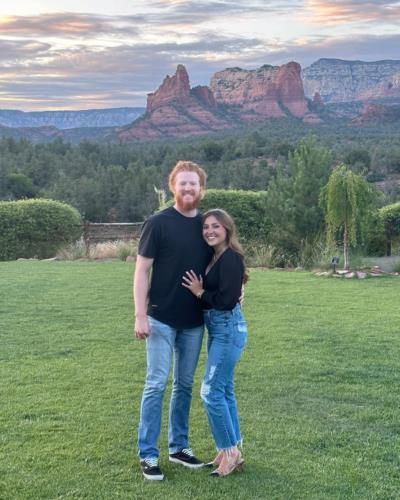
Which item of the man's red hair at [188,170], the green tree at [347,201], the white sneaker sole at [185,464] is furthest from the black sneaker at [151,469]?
the green tree at [347,201]

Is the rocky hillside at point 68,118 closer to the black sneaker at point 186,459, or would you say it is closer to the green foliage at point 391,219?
the green foliage at point 391,219

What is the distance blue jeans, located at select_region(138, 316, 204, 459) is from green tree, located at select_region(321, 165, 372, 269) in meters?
9.30

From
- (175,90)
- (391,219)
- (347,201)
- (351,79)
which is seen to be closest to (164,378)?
(347,201)

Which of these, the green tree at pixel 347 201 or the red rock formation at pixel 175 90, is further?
the red rock formation at pixel 175 90

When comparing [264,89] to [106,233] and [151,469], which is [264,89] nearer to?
[106,233]

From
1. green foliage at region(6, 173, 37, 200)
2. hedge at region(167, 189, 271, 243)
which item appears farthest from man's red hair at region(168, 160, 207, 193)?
green foliage at region(6, 173, 37, 200)

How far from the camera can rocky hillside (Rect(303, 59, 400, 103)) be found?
142 metres

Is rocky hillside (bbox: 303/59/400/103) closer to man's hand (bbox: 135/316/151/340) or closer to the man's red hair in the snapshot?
the man's red hair

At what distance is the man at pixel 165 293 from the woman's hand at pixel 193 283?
36 millimetres

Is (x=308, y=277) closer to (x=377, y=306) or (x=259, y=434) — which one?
(x=377, y=306)

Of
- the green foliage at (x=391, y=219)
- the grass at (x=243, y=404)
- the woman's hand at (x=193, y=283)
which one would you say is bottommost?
the grass at (x=243, y=404)

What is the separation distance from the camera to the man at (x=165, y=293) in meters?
4.05

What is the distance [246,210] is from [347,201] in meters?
4.81

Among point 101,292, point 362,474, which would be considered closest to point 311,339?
point 362,474
